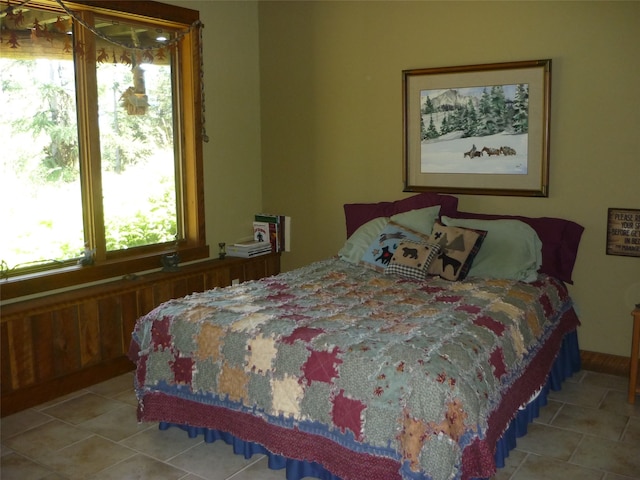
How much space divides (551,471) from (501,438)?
10.7 inches

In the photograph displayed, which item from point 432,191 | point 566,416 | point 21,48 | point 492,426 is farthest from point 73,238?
point 566,416

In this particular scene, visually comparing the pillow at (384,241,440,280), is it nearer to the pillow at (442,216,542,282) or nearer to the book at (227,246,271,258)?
the pillow at (442,216,542,282)

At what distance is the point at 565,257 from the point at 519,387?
4.32ft

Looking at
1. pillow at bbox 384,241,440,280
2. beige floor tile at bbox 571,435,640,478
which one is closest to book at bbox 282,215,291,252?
pillow at bbox 384,241,440,280

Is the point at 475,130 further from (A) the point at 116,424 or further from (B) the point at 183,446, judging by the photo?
(A) the point at 116,424

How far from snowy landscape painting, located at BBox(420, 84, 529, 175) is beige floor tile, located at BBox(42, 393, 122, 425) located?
2.57m

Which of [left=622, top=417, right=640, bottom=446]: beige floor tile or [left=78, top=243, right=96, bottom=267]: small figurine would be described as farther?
[left=78, top=243, right=96, bottom=267]: small figurine

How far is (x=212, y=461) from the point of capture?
2951mm

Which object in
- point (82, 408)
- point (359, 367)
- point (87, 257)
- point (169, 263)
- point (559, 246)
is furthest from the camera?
point (169, 263)

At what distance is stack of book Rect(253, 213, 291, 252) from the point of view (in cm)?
513

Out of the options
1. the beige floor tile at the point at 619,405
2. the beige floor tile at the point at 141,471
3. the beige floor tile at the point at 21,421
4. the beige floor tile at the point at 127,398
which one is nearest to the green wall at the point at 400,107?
the beige floor tile at the point at 619,405

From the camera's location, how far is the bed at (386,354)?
2.39 meters

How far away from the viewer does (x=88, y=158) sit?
4012 millimetres

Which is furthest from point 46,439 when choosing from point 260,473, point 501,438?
point 501,438
